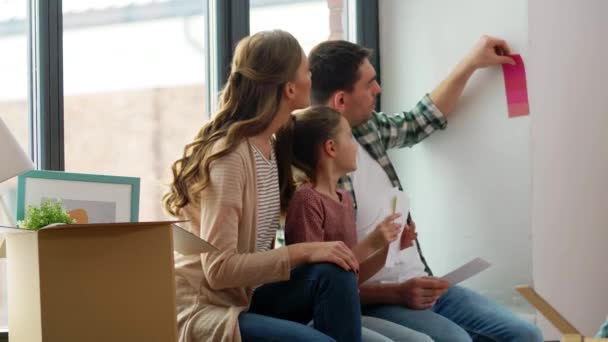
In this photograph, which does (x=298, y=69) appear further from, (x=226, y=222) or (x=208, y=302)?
(x=208, y=302)

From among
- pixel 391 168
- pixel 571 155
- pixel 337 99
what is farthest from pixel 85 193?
pixel 571 155

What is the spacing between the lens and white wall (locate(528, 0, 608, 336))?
2.68 metres

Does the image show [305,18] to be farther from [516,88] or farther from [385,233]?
[385,233]

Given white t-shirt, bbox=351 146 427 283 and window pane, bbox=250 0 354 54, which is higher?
window pane, bbox=250 0 354 54

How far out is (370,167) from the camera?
2570 millimetres

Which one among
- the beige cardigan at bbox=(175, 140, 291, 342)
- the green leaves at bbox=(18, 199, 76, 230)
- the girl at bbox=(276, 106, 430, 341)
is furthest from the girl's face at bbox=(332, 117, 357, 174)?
the green leaves at bbox=(18, 199, 76, 230)

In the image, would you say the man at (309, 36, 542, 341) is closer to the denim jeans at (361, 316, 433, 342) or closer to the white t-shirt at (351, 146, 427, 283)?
the white t-shirt at (351, 146, 427, 283)

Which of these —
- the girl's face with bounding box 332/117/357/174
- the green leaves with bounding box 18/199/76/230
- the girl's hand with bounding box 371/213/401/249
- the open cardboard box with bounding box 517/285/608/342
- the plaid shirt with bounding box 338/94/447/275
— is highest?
the plaid shirt with bounding box 338/94/447/275

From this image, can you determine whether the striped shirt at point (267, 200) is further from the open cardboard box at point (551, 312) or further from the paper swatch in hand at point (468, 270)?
the open cardboard box at point (551, 312)

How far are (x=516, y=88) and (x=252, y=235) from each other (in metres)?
Answer: 0.96

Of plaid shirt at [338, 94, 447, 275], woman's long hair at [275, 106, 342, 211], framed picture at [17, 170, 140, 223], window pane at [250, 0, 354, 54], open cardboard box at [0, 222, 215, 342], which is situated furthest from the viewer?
window pane at [250, 0, 354, 54]

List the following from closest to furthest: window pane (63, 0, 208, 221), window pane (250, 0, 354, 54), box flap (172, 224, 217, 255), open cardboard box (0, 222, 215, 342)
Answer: open cardboard box (0, 222, 215, 342) → box flap (172, 224, 217, 255) → window pane (63, 0, 208, 221) → window pane (250, 0, 354, 54)

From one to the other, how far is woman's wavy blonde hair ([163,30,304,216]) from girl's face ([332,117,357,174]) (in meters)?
0.20

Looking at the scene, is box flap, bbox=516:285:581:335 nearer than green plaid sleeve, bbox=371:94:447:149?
Yes
